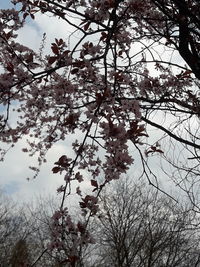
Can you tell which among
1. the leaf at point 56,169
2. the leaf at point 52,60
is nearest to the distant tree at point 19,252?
the leaf at point 56,169

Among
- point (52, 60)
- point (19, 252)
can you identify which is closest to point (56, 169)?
point (52, 60)

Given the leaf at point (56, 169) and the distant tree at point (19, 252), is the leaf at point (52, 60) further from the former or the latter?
the distant tree at point (19, 252)

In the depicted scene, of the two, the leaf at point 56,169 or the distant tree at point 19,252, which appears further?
the distant tree at point 19,252

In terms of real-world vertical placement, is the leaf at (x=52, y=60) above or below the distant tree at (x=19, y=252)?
below

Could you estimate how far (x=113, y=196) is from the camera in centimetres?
1188

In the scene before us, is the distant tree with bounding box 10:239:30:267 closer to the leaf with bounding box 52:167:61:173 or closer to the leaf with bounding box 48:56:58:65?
the leaf with bounding box 52:167:61:173

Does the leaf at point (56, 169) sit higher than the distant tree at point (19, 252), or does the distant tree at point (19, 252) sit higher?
the distant tree at point (19, 252)

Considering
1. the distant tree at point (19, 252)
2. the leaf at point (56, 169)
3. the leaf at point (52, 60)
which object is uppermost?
the distant tree at point (19, 252)

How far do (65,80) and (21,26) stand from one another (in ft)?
4.61

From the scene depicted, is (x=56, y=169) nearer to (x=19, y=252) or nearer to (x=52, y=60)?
(x=52, y=60)

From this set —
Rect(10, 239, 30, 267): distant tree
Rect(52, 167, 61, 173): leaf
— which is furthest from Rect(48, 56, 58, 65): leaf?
Rect(10, 239, 30, 267): distant tree

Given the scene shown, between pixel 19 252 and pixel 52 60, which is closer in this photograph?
pixel 52 60

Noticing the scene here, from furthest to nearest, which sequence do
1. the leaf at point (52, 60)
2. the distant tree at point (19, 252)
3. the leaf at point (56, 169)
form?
the distant tree at point (19, 252) → the leaf at point (52, 60) → the leaf at point (56, 169)

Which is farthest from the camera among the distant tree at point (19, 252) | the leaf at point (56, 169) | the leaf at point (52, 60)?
the distant tree at point (19, 252)
